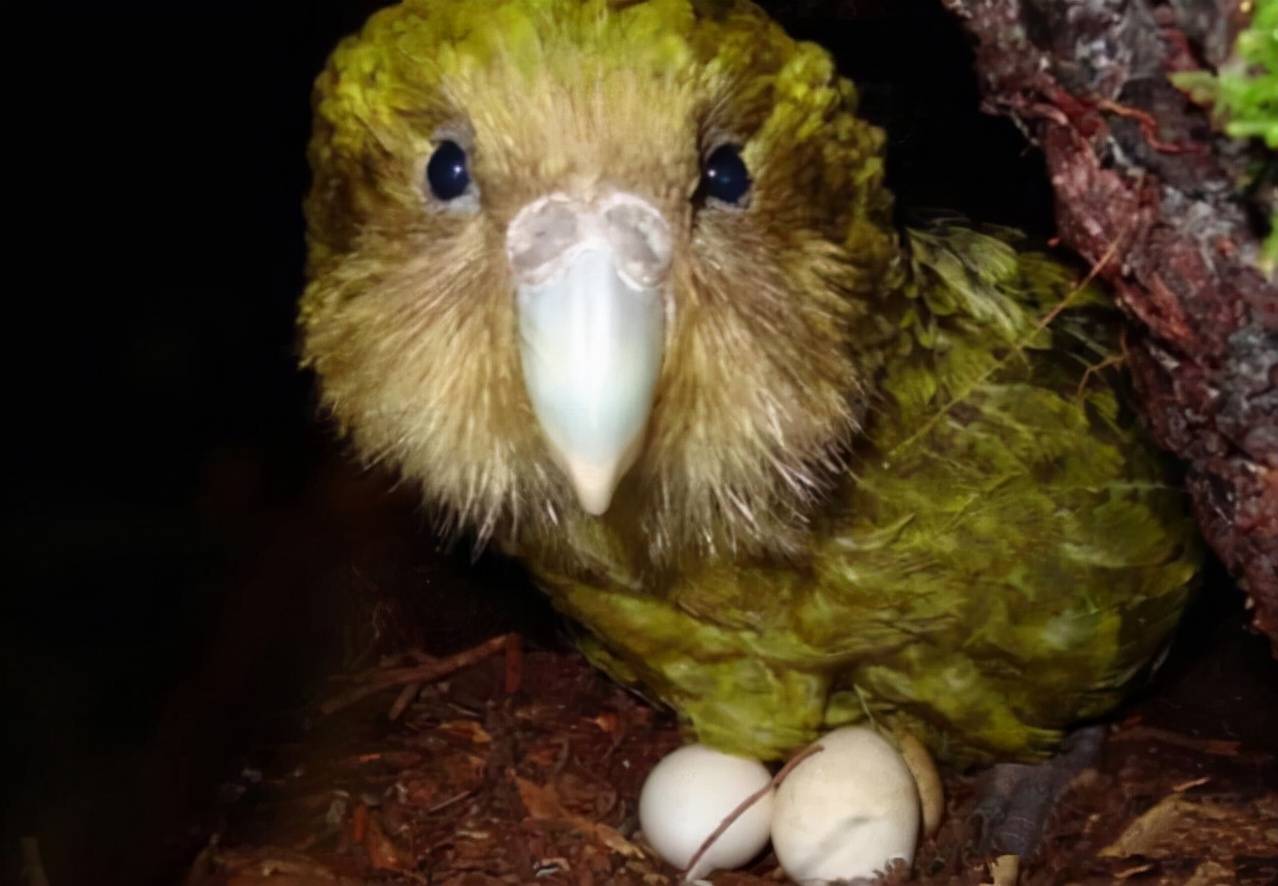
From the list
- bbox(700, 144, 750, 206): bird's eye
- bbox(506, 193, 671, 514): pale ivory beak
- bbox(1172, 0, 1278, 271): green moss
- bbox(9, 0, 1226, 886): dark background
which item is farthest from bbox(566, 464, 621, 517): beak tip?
bbox(9, 0, 1226, 886): dark background

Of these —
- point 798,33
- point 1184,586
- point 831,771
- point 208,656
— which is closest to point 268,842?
point 208,656

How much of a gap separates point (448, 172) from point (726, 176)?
0.28m

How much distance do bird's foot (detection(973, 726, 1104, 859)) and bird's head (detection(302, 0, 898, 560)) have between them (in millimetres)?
635

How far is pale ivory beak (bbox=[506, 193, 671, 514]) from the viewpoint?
1.18m

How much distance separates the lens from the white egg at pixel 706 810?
1.75 meters

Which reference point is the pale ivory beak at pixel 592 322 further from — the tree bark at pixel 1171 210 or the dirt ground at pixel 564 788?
the dirt ground at pixel 564 788

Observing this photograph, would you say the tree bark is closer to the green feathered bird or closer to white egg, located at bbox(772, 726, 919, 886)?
the green feathered bird

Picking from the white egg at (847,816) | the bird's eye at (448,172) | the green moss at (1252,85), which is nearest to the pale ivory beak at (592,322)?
the bird's eye at (448,172)

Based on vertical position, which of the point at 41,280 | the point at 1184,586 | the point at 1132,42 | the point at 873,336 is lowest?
the point at 1184,586

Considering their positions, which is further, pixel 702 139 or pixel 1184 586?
pixel 1184 586

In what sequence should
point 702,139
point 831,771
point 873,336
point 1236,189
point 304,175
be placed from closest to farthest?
point 1236,189 → point 702,139 → point 873,336 → point 831,771 → point 304,175

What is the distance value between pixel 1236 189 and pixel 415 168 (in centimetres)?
77

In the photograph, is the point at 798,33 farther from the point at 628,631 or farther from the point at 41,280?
the point at 41,280

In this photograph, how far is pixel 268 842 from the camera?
184cm
